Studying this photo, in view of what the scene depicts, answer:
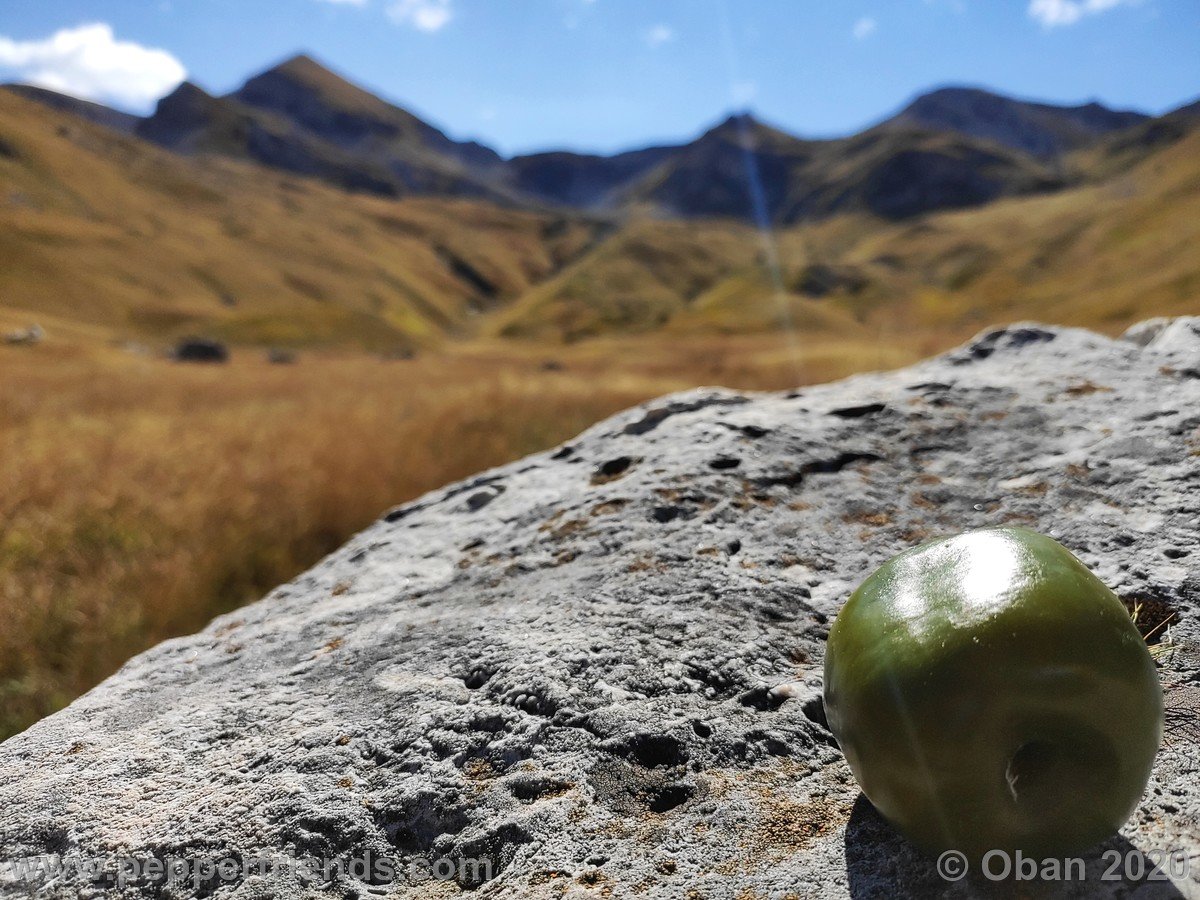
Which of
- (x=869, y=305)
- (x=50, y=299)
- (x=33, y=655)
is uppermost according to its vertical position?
(x=869, y=305)

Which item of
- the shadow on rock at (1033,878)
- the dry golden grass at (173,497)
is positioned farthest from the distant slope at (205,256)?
the shadow on rock at (1033,878)

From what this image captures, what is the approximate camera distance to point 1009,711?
1.42m

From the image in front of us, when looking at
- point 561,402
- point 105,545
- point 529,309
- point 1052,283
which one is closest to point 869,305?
point 1052,283

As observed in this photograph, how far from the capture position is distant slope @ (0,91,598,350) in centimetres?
6931

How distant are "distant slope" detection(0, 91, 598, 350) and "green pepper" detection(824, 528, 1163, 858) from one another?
67.2 metres

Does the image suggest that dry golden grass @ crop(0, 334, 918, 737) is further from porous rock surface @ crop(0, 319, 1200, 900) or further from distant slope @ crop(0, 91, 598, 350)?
distant slope @ crop(0, 91, 598, 350)

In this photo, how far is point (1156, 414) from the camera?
3709mm

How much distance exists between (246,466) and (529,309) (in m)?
125

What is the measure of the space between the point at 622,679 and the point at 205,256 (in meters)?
120

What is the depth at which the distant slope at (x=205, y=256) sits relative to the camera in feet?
227

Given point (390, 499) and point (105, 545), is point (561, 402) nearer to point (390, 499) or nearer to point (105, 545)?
point (390, 499)

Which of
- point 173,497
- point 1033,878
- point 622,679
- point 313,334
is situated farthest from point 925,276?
point 1033,878

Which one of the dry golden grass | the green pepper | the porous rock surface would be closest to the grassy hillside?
the dry golden grass

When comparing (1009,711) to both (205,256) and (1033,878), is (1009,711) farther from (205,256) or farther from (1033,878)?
(205,256)
